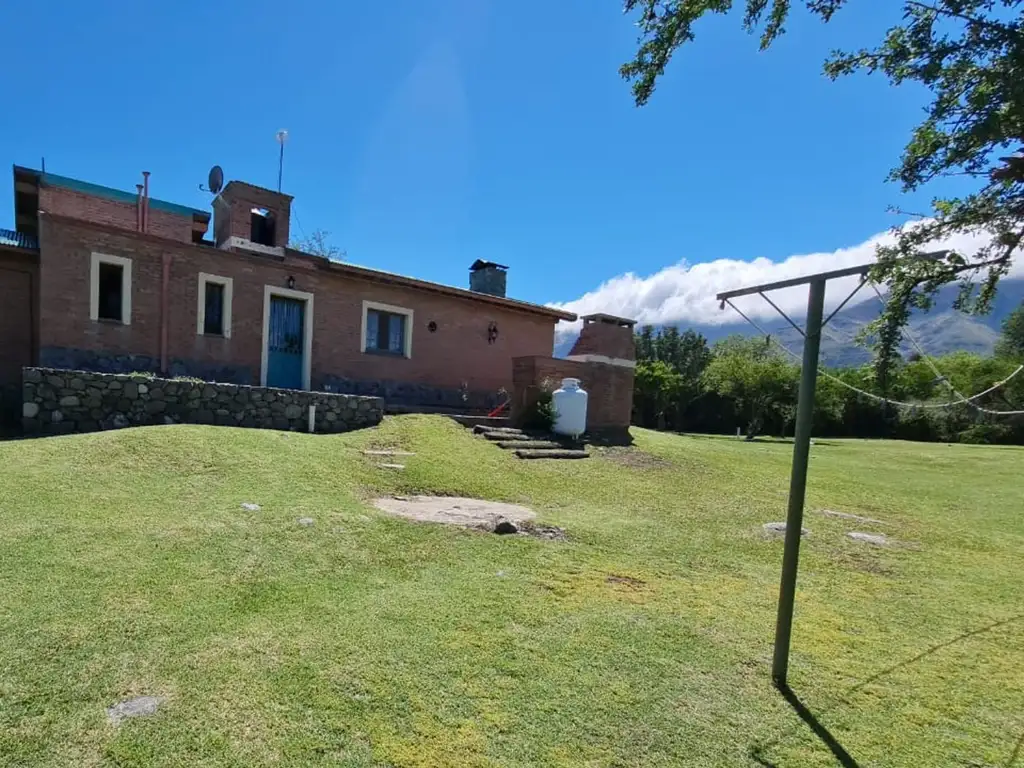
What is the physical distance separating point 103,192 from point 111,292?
778cm

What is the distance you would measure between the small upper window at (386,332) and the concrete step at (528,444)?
4.98 m

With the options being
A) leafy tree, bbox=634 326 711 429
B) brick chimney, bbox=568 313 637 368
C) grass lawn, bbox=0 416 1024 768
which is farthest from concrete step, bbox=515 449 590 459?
leafy tree, bbox=634 326 711 429

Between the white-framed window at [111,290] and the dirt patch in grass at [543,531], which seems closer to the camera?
the dirt patch in grass at [543,531]

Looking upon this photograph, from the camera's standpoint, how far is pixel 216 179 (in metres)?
15.9

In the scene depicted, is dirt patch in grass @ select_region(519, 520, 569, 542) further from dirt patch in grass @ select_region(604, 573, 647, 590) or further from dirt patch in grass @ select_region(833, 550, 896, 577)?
dirt patch in grass @ select_region(833, 550, 896, 577)

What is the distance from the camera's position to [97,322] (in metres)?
11.7

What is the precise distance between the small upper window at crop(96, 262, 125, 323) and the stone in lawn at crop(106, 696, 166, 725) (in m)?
11.4

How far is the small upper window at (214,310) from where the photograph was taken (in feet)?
42.8

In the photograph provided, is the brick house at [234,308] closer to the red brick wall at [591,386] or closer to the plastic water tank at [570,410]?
the red brick wall at [591,386]

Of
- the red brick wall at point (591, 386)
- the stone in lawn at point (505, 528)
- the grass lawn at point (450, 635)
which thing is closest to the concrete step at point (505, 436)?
the red brick wall at point (591, 386)

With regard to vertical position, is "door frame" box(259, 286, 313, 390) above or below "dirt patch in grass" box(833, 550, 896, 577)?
above

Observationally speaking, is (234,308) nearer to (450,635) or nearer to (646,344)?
(450,635)

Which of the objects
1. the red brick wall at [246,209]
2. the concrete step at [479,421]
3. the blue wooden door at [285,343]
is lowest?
the concrete step at [479,421]

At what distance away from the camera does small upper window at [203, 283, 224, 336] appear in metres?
13.0
